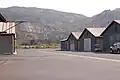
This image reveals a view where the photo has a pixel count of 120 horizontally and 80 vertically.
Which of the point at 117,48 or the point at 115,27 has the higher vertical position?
the point at 115,27

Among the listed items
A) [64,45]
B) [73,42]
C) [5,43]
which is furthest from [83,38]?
[5,43]

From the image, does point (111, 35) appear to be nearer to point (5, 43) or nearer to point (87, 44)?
point (87, 44)

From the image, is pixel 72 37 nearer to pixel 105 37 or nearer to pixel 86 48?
pixel 86 48

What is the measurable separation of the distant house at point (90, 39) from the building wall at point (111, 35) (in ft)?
14.3

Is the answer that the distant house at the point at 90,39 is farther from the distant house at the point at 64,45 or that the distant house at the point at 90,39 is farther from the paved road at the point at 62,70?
the paved road at the point at 62,70

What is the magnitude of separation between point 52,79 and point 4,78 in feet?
7.44

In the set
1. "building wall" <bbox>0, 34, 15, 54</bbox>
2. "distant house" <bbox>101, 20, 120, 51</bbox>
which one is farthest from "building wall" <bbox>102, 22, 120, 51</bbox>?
"building wall" <bbox>0, 34, 15, 54</bbox>

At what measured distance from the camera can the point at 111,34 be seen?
216 feet

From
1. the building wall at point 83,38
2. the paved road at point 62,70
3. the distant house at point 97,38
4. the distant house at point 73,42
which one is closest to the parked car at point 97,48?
the distant house at point 97,38

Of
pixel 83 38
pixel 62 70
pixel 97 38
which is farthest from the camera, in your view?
pixel 83 38

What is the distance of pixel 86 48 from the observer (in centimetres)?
8075

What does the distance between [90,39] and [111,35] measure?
11.6 m

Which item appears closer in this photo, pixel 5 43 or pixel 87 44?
pixel 5 43

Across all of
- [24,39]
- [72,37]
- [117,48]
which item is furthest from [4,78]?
[24,39]
